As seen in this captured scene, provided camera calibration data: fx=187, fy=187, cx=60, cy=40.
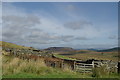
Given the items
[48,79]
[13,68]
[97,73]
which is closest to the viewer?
[48,79]

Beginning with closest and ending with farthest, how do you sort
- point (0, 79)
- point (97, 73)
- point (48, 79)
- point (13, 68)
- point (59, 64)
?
1. point (0, 79)
2. point (48, 79)
3. point (13, 68)
4. point (97, 73)
5. point (59, 64)

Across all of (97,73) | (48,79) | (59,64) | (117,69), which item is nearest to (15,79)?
(48,79)

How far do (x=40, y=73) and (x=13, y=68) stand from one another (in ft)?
6.99

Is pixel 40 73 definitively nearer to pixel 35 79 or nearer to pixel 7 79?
pixel 35 79

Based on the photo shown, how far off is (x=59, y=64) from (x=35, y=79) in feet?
33.3

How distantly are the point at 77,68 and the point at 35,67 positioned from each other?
28.4ft

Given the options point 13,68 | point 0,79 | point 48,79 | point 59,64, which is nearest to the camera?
point 0,79

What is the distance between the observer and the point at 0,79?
37.1 feet

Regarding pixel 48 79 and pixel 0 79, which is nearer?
pixel 0 79

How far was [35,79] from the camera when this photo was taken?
467 inches

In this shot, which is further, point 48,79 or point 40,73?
point 40,73

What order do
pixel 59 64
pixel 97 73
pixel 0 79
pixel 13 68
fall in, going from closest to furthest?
pixel 0 79, pixel 13 68, pixel 97 73, pixel 59 64

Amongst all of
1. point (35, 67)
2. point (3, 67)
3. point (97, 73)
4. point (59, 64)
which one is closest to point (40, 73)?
point (35, 67)

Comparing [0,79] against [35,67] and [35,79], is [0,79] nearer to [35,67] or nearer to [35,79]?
[35,79]
